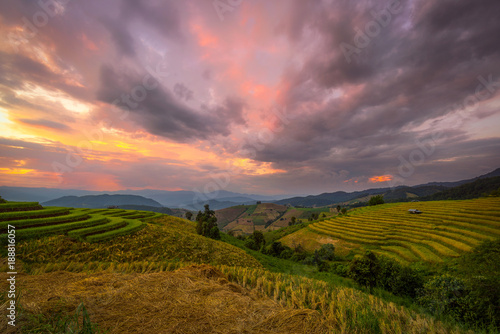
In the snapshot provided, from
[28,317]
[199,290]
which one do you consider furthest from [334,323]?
[28,317]

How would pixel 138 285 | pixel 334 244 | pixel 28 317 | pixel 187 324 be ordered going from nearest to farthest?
pixel 28 317 < pixel 187 324 < pixel 138 285 < pixel 334 244

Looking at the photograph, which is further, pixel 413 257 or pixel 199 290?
pixel 413 257

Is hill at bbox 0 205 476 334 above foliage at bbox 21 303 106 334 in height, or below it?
below

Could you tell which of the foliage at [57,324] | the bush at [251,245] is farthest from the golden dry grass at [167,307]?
the bush at [251,245]

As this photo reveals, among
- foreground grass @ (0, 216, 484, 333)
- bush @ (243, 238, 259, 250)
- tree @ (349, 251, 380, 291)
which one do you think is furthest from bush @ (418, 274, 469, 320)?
bush @ (243, 238, 259, 250)

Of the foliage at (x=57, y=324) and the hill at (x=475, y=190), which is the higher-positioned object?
the foliage at (x=57, y=324)

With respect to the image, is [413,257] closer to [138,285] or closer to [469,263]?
[469,263]

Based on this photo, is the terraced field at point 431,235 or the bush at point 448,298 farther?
the terraced field at point 431,235

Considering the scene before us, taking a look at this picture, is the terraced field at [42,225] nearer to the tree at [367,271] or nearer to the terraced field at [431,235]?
the tree at [367,271]

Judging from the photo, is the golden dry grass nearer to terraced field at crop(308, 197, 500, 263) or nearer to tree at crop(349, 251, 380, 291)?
tree at crop(349, 251, 380, 291)

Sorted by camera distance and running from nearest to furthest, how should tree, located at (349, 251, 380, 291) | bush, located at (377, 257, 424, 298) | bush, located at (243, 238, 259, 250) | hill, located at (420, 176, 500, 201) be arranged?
1. bush, located at (377, 257, 424, 298)
2. tree, located at (349, 251, 380, 291)
3. bush, located at (243, 238, 259, 250)
4. hill, located at (420, 176, 500, 201)

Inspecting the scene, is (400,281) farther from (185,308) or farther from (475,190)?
(475,190)

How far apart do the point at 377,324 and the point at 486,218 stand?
45026mm

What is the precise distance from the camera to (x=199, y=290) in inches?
255
